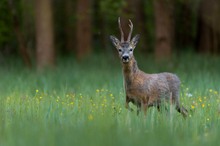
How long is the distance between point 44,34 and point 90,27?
24.7 feet

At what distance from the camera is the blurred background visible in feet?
72.1

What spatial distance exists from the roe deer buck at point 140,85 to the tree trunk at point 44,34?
11.5 metres

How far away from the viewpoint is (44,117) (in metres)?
7.95

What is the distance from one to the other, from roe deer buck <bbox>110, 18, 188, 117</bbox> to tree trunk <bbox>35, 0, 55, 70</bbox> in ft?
37.9

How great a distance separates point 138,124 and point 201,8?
22855mm

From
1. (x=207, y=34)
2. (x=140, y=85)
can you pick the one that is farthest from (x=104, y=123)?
(x=207, y=34)

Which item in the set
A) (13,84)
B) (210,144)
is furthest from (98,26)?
(210,144)

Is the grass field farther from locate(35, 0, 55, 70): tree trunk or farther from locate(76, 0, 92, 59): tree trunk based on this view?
locate(76, 0, 92, 59): tree trunk

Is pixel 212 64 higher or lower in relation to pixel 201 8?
lower

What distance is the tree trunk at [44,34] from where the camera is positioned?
70.5 feet

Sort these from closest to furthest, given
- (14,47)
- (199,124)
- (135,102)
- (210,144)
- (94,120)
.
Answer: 1. (210,144)
2. (94,120)
3. (199,124)
4. (135,102)
5. (14,47)

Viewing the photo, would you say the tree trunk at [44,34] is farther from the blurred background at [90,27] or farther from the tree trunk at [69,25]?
the tree trunk at [69,25]

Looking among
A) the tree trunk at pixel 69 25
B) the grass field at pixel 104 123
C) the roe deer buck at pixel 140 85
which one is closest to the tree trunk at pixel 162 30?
the grass field at pixel 104 123

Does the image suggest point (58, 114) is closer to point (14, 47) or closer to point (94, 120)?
point (94, 120)
